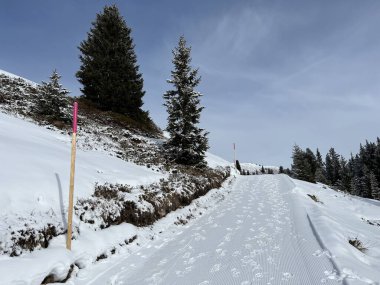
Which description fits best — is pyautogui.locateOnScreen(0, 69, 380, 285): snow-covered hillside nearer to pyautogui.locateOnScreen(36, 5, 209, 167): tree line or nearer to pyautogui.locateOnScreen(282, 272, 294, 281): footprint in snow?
pyautogui.locateOnScreen(282, 272, 294, 281): footprint in snow

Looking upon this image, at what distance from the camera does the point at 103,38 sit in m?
29.9

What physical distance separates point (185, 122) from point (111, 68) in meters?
10.9

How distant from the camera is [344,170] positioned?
106 m

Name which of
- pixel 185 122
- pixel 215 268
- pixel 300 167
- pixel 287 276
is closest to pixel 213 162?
pixel 185 122

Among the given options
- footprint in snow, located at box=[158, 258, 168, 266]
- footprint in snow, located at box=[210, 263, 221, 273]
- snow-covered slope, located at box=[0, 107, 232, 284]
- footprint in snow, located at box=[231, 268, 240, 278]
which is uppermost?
snow-covered slope, located at box=[0, 107, 232, 284]

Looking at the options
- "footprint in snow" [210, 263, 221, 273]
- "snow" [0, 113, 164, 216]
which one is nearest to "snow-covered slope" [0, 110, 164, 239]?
"snow" [0, 113, 164, 216]

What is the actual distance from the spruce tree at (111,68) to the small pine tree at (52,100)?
8.39 m

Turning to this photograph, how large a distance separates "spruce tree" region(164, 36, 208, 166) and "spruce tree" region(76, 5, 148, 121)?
274 inches

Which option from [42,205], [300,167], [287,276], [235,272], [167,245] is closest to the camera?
[287,276]

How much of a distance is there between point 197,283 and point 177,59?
20621mm

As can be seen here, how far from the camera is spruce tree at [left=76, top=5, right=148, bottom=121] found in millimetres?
28484

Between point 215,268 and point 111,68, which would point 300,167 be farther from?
point 215,268

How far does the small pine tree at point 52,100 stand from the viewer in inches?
768

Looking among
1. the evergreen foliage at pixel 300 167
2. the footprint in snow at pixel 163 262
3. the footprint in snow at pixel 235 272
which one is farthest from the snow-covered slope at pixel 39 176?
the evergreen foliage at pixel 300 167
